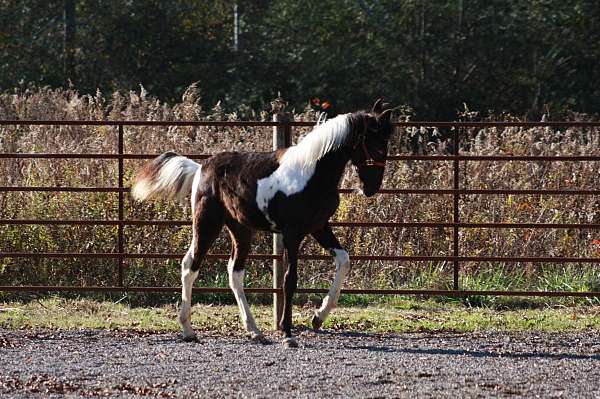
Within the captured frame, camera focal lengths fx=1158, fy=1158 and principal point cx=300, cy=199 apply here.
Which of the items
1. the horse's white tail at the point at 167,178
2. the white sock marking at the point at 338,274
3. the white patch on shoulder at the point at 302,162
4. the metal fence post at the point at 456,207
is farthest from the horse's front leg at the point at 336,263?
the metal fence post at the point at 456,207

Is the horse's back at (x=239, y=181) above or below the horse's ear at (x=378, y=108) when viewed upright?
below

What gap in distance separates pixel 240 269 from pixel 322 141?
1.26 m

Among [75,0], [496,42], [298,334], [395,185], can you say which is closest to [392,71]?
[496,42]

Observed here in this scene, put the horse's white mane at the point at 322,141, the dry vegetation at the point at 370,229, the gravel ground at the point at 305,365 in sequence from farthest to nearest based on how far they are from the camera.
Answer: the dry vegetation at the point at 370,229 → the horse's white mane at the point at 322,141 → the gravel ground at the point at 305,365

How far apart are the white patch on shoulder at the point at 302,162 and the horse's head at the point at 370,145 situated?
0.34 feet

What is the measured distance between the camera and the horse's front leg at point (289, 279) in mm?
8578

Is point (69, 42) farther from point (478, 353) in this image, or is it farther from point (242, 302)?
point (478, 353)

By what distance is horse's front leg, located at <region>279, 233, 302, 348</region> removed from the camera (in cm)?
858

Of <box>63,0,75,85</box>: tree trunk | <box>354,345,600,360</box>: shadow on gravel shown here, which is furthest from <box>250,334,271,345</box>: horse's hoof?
<box>63,0,75,85</box>: tree trunk

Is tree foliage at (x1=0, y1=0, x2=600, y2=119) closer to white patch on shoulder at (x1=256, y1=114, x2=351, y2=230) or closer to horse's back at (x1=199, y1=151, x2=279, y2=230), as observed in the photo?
horse's back at (x1=199, y1=151, x2=279, y2=230)

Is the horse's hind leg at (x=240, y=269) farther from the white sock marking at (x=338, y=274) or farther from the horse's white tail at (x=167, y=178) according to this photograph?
the white sock marking at (x=338, y=274)

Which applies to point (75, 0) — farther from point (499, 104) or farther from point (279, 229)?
→ point (279, 229)

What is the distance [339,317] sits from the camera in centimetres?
1015

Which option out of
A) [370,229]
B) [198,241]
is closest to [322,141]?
[198,241]
